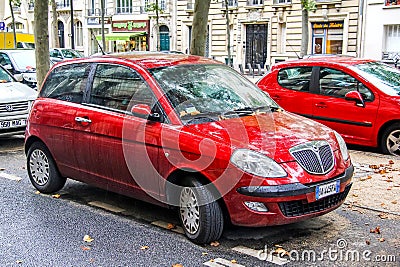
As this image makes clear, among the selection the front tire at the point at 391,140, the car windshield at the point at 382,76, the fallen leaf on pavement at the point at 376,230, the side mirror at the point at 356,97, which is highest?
the car windshield at the point at 382,76

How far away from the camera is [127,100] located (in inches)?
253

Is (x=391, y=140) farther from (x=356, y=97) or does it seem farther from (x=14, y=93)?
(x=14, y=93)

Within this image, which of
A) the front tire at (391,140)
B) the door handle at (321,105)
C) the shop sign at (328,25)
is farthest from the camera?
the shop sign at (328,25)

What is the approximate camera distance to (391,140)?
9.78 metres

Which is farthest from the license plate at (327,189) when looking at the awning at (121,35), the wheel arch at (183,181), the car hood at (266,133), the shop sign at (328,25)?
the awning at (121,35)

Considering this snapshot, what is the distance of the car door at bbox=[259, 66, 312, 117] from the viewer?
1074 cm

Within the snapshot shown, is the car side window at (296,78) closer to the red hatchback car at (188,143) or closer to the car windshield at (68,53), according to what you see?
the red hatchback car at (188,143)

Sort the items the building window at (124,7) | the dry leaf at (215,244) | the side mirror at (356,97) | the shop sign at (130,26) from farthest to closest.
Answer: the building window at (124,7) → the shop sign at (130,26) → the side mirror at (356,97) → the dry leaf at (215,244)

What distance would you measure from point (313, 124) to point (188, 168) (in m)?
1.59

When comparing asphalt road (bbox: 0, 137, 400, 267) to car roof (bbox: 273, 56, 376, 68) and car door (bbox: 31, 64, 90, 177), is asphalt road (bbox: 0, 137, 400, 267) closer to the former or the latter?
car door (bbox: 31, 64, 90, 177)

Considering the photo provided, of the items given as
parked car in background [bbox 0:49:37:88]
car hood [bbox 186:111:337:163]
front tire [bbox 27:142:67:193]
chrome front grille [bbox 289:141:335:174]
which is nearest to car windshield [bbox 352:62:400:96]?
car hood [bbox 186:111:337:163]

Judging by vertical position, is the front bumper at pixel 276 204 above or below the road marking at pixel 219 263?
above

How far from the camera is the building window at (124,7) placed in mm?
50219

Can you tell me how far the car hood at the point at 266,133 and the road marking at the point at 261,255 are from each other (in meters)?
0.89
